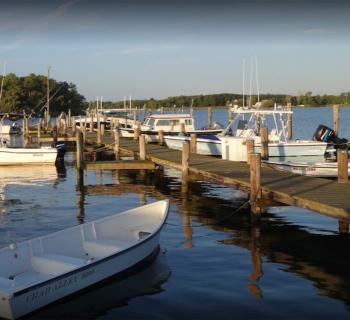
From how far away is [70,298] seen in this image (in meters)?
8.85

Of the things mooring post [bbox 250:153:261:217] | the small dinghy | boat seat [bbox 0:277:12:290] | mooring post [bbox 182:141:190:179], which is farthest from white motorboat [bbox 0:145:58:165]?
boat seat [bbox 0:277:12:290]

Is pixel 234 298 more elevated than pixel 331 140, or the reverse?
pixel 331 140

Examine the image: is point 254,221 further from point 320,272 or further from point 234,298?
point 234,298

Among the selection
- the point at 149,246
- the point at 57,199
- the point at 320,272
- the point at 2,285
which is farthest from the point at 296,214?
the point at 2,285

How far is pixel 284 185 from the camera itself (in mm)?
15375

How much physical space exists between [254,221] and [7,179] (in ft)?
46.0

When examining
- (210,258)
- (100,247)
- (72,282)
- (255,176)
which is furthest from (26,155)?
(72,282)

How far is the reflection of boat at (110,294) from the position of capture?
27.9ft

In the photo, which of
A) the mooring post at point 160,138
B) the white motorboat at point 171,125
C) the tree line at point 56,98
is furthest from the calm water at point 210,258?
the tree line at point 56,98

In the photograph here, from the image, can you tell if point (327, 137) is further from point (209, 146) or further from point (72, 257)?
point (72, 257)

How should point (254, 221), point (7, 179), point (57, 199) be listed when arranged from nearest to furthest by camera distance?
point (254, 221) < point (57, 199) < point (7, 179)

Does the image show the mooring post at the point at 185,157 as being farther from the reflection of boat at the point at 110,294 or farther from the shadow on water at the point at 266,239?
the reflection of boat at the point at 110,294

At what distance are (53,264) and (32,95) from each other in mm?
114881

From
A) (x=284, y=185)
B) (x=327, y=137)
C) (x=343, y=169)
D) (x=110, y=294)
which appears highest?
(x=327, y=137)
